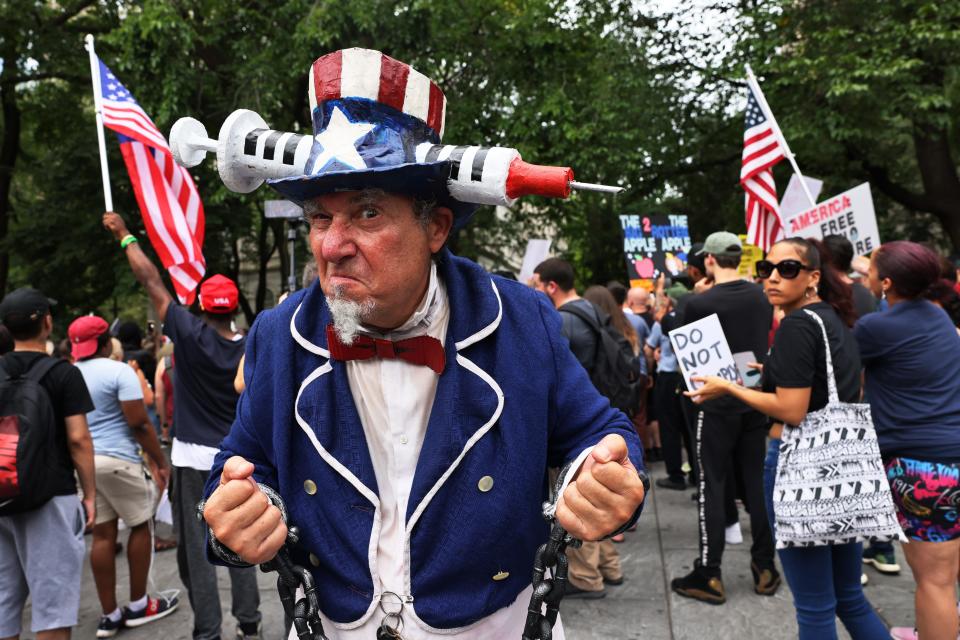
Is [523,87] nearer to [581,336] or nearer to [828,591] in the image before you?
[581,336]

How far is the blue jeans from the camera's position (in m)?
3.16

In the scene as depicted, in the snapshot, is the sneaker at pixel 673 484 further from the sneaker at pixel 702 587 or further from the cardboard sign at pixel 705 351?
the cardboard sign at pixel 705 351

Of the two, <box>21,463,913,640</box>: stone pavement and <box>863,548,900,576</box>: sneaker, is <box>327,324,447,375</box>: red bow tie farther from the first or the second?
<box>863,548,900,576</box>: sneaker

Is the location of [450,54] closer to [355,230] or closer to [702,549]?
[702,549]

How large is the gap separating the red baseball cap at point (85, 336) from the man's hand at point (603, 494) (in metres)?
4.26

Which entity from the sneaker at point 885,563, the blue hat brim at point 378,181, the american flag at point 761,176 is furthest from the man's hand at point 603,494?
the american flag at point 761,176

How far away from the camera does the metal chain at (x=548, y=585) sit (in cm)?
158

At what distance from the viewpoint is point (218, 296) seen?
433 cm

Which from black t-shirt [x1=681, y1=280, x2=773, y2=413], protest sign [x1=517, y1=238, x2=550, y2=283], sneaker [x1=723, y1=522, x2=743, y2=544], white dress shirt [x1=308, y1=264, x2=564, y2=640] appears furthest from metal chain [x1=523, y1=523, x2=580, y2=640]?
protest sign [x1=517, y1=238, x2=550, y2=283]

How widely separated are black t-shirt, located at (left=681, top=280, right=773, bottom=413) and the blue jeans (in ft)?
5.16

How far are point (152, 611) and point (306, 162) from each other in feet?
14.5

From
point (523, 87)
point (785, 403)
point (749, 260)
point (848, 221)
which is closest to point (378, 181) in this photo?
point (785, 403)

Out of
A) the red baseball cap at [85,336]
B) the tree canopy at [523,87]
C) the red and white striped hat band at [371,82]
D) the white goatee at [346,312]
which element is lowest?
the red baseball cap at [85,336]

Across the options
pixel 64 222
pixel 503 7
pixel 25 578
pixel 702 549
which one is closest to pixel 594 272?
pixel 503 7
